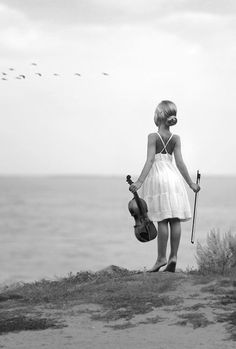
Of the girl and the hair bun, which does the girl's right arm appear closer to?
the girl

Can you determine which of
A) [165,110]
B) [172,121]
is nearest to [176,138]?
[172,121]

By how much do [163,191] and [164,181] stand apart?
0.16m

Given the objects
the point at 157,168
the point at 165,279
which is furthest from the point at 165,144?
the point at 165,279

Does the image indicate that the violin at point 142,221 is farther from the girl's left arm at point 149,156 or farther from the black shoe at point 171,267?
the black shoe at point 171,267

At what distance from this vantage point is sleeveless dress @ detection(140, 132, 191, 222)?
12148 mm

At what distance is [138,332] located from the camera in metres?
9.50

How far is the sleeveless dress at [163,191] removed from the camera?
12.1m

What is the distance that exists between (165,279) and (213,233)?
2.49m

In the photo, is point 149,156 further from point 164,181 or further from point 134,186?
point 134,186

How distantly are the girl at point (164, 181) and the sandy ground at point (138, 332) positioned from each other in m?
1.66

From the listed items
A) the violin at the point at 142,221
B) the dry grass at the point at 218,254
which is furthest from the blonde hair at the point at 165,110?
the dry grass at the point at 218,254

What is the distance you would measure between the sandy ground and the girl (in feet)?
5.44

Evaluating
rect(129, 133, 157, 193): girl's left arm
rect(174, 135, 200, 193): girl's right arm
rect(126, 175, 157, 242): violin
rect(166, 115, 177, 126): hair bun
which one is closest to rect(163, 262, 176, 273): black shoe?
rect(126, 175, 157, 242): violin

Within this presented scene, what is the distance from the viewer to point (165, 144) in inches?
485
